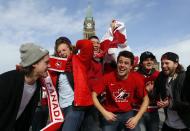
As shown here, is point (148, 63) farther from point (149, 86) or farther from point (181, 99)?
point (181, 99)

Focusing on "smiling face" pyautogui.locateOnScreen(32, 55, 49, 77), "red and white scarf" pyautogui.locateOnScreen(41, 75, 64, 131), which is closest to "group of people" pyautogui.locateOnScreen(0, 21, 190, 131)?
"red and white scarf" pyautogui.locateOnScreen(41, 75, 64, 131)

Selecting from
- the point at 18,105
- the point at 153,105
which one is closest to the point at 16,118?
the point at 18,105

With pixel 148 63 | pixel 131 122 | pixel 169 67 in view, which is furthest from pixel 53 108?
pixel 148 63

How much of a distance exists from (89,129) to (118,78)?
31.6 inches

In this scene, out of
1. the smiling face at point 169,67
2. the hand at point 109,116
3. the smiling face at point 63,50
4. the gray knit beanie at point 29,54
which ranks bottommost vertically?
the hand at point 109,116

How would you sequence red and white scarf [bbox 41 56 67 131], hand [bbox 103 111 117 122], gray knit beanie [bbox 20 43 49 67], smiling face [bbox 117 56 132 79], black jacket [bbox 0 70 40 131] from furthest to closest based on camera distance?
smiling face [bbox 117 56 132 79] < hand [bbox 103 111 117 122] < red and white scarf [bbox 41 56 67 131] < gray knit beanie [bbox 20 43 49 67] < black jacket [bbox 0 70 40 131]

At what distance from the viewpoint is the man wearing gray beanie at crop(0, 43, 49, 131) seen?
359 centimetres

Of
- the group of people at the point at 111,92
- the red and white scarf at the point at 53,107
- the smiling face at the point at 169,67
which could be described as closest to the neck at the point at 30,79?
the red and white scarf at the point at 53,107

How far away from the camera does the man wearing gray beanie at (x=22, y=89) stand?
359 centimetres

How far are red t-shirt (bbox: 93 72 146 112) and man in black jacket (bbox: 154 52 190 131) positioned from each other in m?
0.40

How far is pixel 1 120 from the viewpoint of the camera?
3.58 m

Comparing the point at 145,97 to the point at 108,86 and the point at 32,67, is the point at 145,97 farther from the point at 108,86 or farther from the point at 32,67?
the point at 32,67

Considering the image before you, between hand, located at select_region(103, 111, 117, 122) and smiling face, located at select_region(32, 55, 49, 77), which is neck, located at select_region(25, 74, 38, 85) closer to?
smiling face, located at select_region(32, 55, 49, 77)

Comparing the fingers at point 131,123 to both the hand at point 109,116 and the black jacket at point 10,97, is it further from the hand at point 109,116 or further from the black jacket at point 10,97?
the black jacket at point 10,97
